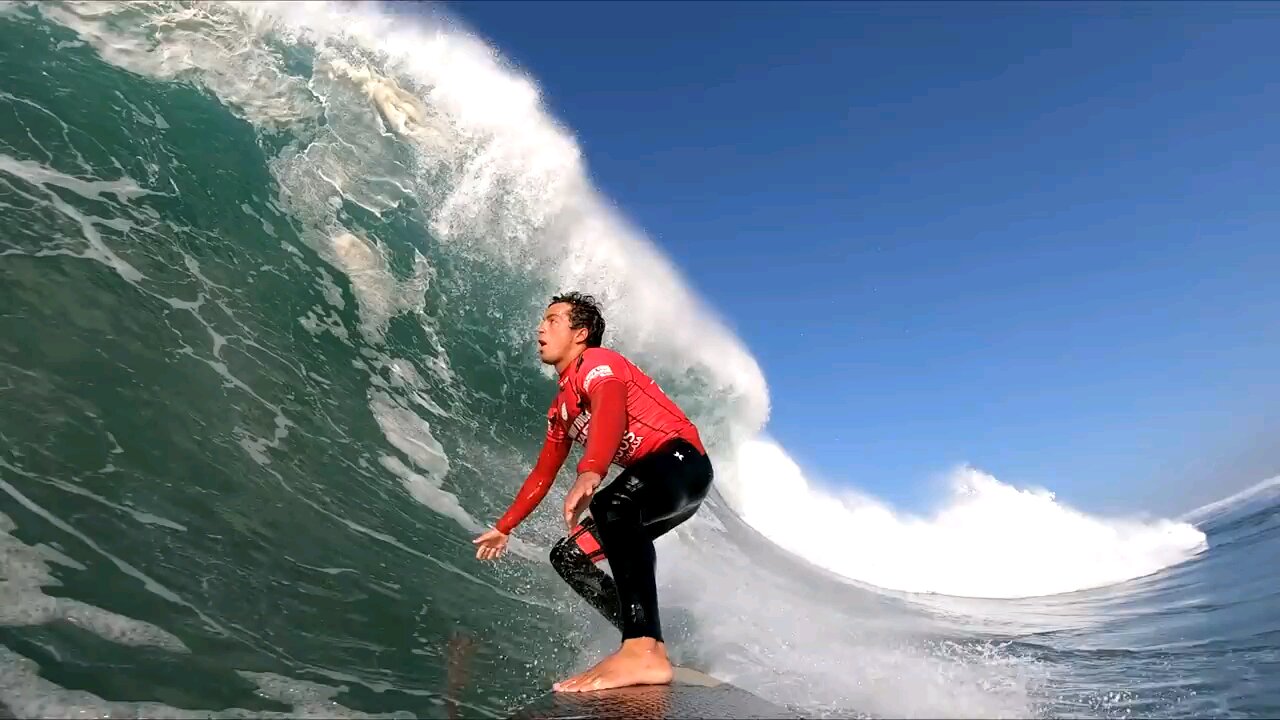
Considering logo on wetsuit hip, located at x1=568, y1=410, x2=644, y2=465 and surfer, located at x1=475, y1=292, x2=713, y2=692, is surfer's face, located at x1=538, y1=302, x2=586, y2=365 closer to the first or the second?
surfer, located at x1=475, y1=292, x2=713, y2=692

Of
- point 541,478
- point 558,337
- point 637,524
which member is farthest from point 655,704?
point 558,337

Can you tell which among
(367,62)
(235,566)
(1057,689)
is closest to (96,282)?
(235,566)

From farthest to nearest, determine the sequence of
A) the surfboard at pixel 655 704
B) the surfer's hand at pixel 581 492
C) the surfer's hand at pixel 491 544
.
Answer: the surfer's hand at pixel 491 544 < the surfer's hand at pixel 581 492 < the surfboard at pixel 655 704

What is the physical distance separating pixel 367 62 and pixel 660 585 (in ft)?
35.5

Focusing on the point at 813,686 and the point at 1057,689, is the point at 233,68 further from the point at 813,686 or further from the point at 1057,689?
the point at 1057,689

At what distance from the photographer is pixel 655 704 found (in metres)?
2.63

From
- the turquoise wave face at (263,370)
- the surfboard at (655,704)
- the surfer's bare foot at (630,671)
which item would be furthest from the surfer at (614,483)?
the turquoise wave face at (263,370)

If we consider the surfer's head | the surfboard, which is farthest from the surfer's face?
the surfboard

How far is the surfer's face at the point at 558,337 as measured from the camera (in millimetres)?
3623

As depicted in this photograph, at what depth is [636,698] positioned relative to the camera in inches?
109

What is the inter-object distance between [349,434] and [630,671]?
464cm

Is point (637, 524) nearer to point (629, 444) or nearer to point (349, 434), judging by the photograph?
point (629, 444)

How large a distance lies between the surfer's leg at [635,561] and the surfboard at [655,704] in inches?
3.0

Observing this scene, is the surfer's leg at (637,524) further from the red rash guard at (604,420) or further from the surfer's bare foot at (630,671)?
the red rash guard at (604,420)
